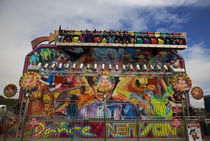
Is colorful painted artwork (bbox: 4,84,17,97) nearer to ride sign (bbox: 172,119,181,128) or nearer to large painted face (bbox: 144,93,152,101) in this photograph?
ride sign (bbox: 172,119,181,128)

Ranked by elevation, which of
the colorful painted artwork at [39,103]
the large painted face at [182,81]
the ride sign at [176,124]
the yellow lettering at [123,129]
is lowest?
the yellow lettering at [123,129]

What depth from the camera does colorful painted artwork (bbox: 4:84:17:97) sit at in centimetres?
1111

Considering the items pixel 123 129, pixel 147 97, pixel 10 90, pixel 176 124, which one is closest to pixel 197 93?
pixel 147 97

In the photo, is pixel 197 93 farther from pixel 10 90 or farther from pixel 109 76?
pixel 10 90

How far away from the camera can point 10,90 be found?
36.7 ft

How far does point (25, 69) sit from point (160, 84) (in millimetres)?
16226

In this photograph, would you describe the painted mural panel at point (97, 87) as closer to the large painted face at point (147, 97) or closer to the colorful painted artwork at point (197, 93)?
A: the large painted face at point (147, 97)

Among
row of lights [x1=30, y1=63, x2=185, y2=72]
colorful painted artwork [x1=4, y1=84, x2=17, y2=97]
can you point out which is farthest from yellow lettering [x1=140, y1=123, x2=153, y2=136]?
colorful painted artwork [x1=4, y1=84, x2=17, y2=97]

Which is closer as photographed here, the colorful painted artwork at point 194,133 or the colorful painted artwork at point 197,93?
the colorful painted artwork at point 194,133

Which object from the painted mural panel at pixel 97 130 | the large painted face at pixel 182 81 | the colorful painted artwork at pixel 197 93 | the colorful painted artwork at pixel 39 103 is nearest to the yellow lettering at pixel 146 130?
the painted mural panel at pixel 97 130

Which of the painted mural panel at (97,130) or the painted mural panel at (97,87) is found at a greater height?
the painted mural panel at (97,87)

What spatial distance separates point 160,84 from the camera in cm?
1484

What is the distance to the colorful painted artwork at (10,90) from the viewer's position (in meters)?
11.1

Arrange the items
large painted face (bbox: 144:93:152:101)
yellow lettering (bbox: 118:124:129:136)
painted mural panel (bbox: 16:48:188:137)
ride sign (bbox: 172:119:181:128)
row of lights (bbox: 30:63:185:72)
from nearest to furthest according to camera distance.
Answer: ride sign (bbox: 172:119:181:128)
yellow lettering (bbox: 118:124:129:136)
painted mural panel (bbox: 16:48:188:137)
large painted face (bbox: 144:93:152:101)
row of lights (bbox: 30:63:185:72)
